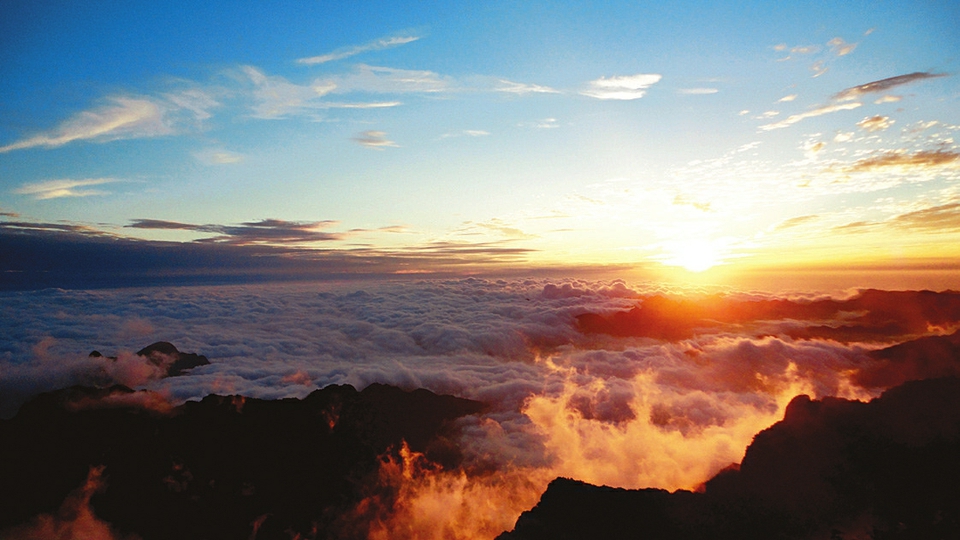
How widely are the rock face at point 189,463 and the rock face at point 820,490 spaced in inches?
500

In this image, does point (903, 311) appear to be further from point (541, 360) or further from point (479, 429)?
point (479, 429)

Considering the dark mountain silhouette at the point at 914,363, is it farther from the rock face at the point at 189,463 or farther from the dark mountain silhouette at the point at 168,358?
the dark mountain silhouette at the point at 168,358

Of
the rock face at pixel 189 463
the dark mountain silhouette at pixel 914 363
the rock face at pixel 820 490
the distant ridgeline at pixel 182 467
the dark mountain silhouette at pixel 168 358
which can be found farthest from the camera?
the dark mountain silhouette at pixel 168 358

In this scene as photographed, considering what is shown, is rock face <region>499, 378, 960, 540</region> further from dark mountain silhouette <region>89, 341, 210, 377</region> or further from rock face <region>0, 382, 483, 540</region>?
dark mountain silhouette <region>89, 341, 210, 377</region>

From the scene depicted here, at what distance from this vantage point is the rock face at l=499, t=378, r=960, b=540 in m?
10.9

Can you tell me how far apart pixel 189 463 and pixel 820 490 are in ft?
82.2

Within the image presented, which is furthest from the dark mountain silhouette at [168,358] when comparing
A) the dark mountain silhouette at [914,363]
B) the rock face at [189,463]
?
the dark mountain silhouette at [914,363]

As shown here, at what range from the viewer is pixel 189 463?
16.6 m

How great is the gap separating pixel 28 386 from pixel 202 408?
47357 mm

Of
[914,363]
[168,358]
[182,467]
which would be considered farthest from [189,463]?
[914,363]

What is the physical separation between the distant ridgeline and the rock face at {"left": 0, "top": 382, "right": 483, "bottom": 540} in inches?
1.7

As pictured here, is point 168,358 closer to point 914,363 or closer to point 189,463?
point 189,463

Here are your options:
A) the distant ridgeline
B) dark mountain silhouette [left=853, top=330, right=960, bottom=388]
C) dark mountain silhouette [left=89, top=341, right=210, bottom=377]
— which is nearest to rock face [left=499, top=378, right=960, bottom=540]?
the distant ridgeline

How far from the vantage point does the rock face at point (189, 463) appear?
15273 millimetres
